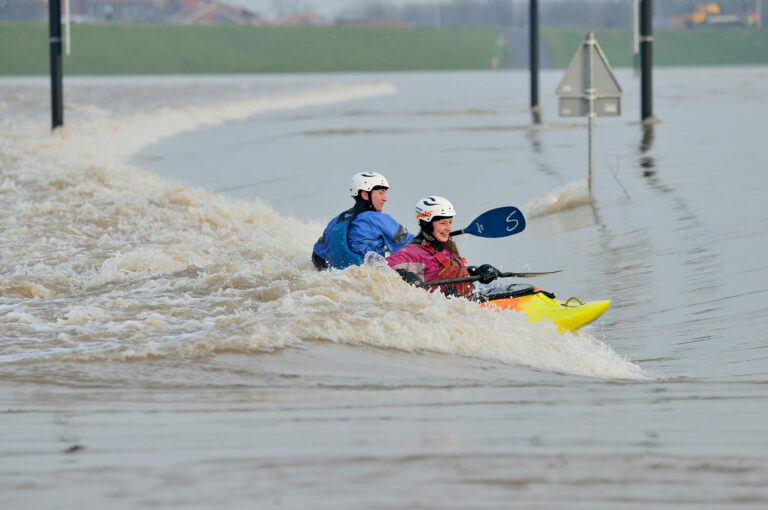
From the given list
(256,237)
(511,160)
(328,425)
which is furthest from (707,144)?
(328,425)

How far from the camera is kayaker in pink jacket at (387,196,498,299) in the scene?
840cm

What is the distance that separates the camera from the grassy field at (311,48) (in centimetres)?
9969

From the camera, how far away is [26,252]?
40.4ft

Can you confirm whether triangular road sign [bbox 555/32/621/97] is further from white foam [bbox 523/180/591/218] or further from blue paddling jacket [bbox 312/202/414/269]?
blue paddling jacket [bbox 312/202/414/269]

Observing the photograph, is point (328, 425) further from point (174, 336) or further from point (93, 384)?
point (174, 336)

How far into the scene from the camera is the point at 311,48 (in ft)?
372

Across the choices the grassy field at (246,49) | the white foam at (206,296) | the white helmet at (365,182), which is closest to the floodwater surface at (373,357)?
the white foam at (206,296)

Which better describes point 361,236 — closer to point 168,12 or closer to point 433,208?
point 433,208

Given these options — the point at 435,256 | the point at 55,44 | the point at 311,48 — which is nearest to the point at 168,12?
the point at 311,48

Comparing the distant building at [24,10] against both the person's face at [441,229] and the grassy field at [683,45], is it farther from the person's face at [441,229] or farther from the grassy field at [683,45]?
the person's face at [441,229]

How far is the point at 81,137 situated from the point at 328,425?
973 inches

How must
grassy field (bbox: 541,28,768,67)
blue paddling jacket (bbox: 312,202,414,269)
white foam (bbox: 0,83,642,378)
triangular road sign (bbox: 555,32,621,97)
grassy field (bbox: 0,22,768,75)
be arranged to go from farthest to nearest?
grassy field (bbox: 541,28,768,67) < grassy field (bbox: 0,22,768,75) < triangular road sign (bbox: 555,32,621,97) < blue paddling jacket (bbox: 312,202,414,269) < white foam (bbox: 0,83,642,378)

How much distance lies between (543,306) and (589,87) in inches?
285

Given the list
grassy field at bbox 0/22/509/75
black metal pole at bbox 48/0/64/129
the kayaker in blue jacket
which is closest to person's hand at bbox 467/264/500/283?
the kayaker in blue jacket
